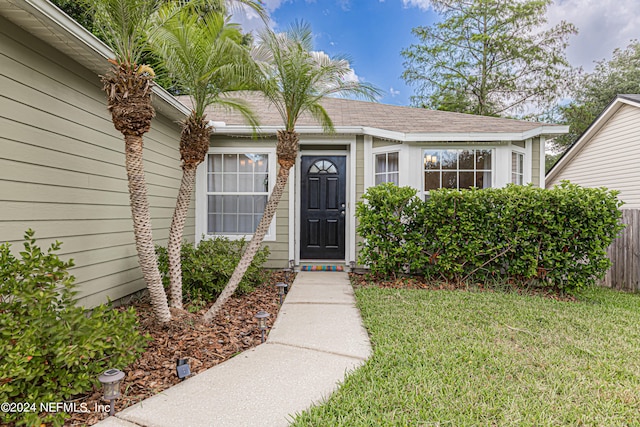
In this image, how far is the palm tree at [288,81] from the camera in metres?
3.25

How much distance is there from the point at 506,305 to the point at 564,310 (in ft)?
2.15

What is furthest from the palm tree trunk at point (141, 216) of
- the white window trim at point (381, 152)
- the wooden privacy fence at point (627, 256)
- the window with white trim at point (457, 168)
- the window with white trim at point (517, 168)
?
the wooden privacy fence at point (627, 256)

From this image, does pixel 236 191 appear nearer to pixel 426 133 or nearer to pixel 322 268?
pixel 322 268

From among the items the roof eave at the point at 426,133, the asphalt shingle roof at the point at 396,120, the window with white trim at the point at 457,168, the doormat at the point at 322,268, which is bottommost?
the doormat at the point at 322,268

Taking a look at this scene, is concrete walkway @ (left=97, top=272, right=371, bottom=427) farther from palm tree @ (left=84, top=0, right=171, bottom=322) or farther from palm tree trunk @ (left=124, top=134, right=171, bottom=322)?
palm tree @ (left=84, top=0, right=171, bottom=322)

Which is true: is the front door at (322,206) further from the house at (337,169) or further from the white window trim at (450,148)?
the white window trim at (450,148)

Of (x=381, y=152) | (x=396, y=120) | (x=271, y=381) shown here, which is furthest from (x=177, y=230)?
(x=396, y=120)

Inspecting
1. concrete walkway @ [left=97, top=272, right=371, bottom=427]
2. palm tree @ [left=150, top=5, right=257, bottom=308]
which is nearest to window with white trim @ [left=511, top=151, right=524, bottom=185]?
concrete walkway @ [left=97, top=272, right=371, bottom=427]

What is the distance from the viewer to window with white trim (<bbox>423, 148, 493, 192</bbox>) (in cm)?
558

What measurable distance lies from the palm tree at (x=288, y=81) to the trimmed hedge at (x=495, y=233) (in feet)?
6.54

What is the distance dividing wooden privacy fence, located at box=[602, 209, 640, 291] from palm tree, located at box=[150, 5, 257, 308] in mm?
6457

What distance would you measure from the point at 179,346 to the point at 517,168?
5.97 meters

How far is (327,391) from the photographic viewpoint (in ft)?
6.72

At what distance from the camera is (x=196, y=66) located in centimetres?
310
